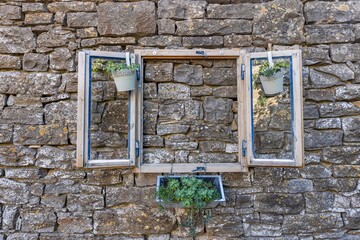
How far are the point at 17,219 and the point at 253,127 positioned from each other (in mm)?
1892

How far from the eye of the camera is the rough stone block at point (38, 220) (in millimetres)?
2088

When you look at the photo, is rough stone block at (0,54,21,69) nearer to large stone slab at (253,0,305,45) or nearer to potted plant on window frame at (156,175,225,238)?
potted plant on window frame at (156,175,225,238)

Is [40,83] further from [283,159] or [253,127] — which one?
[283,159]

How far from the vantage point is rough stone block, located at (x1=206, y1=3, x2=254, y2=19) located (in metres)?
2.19

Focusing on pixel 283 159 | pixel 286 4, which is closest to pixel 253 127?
pixel 283 159

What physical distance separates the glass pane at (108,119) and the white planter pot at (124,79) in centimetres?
13

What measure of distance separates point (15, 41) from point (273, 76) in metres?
1.95

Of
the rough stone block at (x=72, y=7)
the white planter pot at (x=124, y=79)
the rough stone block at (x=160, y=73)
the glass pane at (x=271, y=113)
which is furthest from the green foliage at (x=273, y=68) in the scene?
the rough stone block at (x=72, y=7)

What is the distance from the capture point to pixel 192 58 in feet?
7.09

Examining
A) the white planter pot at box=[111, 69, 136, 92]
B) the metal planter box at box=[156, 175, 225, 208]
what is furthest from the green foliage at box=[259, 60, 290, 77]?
the white planter pot at box=[111, 69, 136, 92]

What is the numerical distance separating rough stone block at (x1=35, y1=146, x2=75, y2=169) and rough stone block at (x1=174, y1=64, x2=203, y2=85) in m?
1.00

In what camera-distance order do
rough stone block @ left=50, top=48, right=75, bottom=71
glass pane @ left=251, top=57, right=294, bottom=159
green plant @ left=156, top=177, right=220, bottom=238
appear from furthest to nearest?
1. rough stone block @ left=50, top=48, right=75, bottom=71
2. glass pane @ left=251, top=57, right=294, bottom=159
3. green plant @ left=156, top=177, right=220, bottom=238

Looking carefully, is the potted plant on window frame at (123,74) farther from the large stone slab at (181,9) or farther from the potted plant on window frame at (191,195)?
the potted plant on window frame at (191,195)

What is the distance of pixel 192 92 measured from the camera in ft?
7.13
